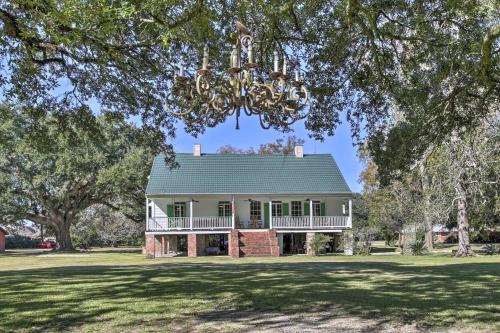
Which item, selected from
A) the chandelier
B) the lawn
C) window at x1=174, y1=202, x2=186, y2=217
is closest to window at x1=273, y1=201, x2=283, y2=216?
window at x1=174, y1=202, x2=186, y2=217

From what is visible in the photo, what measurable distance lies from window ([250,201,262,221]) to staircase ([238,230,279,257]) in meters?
2.69

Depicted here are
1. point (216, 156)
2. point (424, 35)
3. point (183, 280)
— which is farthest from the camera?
point (216, 156)

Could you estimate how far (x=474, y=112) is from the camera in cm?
1324

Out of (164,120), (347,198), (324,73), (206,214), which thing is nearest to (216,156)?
(206,214)

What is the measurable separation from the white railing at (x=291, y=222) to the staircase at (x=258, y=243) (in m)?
0.83

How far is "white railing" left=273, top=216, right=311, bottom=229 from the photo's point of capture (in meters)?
35.2

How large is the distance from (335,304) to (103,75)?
24.9ft

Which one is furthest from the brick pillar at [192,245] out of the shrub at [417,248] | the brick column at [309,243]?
the shrub at [417,248]

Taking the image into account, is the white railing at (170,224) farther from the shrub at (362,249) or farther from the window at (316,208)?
the shrub at (362,249)

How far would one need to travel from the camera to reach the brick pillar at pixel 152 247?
112 feet

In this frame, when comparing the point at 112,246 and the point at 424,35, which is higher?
the point at 424,35

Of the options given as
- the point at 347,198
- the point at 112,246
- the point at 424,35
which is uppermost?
the point at 424,35

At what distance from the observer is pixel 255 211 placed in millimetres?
37406

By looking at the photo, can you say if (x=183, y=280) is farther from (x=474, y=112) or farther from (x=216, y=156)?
(x=216, y=156)
